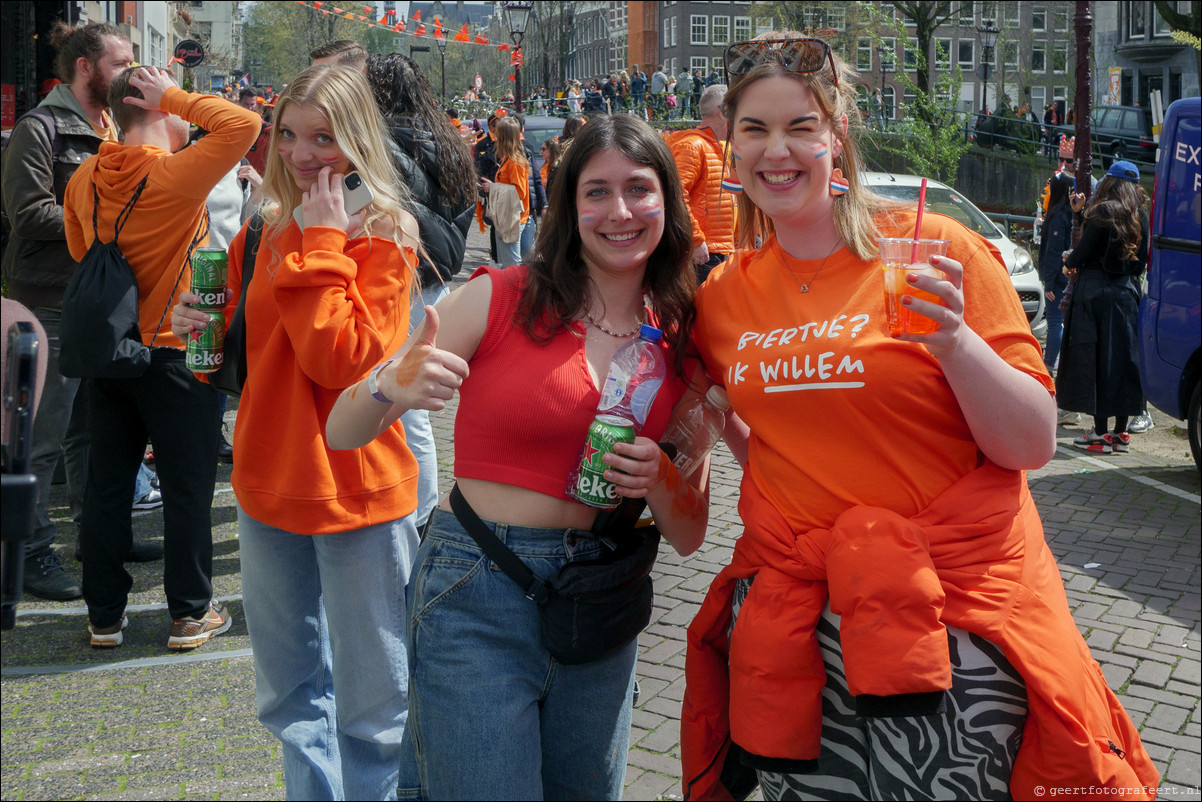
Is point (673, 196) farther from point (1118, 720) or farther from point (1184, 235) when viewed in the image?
point (1184, 235)

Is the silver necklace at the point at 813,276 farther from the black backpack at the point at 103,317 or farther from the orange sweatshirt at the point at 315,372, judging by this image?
the black backpack at the point at 103,317

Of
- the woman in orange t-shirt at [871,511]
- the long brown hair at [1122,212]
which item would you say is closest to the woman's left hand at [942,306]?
the woman in orange t-shirt at [871,511]

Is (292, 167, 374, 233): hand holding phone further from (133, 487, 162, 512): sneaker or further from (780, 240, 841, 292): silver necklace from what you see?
(133, 487, 162, 512): sneaker

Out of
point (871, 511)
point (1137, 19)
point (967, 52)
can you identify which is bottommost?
point (871, 511)

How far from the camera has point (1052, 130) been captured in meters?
28.2

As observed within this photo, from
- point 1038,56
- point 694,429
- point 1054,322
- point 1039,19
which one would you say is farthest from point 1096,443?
point 1039,19

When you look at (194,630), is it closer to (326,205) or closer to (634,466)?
(326,205)

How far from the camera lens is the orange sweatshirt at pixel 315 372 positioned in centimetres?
269

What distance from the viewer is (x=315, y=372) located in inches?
107

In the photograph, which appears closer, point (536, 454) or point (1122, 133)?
point (536, 454)

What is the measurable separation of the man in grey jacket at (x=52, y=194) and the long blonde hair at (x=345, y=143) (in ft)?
8.07

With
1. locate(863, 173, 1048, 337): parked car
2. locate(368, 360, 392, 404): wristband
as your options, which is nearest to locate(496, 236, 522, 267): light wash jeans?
locate(863, 173, 1048, 337): parked car

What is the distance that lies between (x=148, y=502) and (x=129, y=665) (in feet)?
6.94

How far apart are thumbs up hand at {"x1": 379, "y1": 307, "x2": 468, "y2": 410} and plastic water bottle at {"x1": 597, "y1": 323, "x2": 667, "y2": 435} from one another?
0.30 metres
